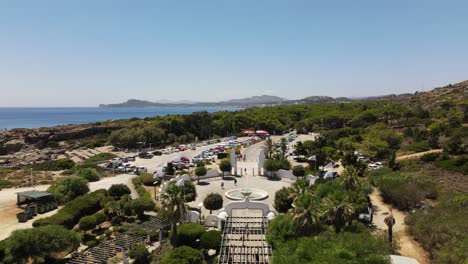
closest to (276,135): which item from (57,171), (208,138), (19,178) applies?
(208,138)

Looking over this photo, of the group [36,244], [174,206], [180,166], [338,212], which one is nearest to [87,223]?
[36,244]

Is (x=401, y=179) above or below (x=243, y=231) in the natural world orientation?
above

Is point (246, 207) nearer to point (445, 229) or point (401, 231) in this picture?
point (401, 231)

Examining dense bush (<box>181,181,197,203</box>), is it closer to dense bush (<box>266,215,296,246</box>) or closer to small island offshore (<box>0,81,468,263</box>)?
small island offshore (<box>0,81,468,263</box>)

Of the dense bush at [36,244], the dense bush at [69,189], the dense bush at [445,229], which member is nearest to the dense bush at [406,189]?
the dense bush at [445,229]

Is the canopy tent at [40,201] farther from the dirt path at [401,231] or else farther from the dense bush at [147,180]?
the dirt path at [401,231]

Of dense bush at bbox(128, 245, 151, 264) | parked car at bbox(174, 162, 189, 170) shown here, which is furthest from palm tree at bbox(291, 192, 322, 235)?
parked car at bbox(174, 162, 189, 170)

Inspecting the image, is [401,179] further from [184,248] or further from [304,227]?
[184,248]
